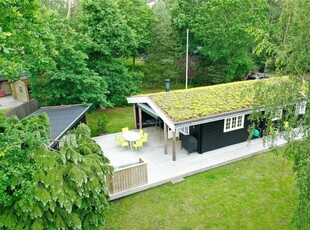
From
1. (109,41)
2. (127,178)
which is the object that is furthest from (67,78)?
(127,178)

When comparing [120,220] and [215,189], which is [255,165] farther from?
[120,220]

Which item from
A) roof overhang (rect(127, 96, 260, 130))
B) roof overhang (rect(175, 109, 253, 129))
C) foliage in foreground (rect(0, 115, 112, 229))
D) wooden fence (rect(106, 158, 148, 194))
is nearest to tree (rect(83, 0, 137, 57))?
roof overhang (rect(127, 96, 260, 130))

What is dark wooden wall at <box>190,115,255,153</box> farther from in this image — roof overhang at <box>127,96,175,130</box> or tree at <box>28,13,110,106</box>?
tree at <box>28,13,110,106</box>

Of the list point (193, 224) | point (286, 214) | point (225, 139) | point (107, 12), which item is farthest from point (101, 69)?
point (286, 214)

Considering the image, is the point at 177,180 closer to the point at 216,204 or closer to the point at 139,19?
the point at 216,204

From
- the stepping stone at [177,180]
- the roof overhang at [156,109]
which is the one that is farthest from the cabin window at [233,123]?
the stepping stone at [177,180]

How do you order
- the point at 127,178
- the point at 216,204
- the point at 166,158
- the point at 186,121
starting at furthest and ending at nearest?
the point at 166,158 → the point at 186,121 → the point at 127,178 → the point at 216,204

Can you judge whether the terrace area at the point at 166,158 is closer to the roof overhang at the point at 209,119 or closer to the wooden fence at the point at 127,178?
the wooden fence at the point at 127,178
